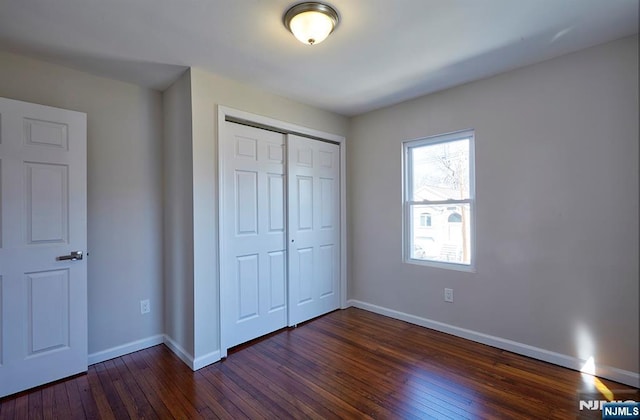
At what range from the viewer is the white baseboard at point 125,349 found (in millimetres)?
2400

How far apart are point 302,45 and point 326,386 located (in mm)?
2328

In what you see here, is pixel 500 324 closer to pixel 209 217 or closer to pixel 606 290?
pixel 606 290

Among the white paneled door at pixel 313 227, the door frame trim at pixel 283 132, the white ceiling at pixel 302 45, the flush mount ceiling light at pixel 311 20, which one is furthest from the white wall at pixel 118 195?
the flush mount ceiling light at pixel 311 20

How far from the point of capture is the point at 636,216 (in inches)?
68.9

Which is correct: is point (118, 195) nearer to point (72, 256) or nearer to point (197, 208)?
point (72, 256)

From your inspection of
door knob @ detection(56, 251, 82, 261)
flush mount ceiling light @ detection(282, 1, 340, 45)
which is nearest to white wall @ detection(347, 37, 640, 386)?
flush mount ceiling light @ detection(282, 1, 340, 45)

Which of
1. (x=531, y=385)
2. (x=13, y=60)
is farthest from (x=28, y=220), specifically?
(x=531, y=385)

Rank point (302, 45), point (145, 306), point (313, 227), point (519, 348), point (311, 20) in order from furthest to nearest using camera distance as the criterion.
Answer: point (313, 227), point (145, 306), point (519, 348), point (302, 45), point (311, 20)

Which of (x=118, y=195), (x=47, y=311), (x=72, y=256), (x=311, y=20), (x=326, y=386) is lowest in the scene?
(x=326, y=386)

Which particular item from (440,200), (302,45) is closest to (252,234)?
(302,45)

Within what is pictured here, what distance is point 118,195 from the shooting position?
253cm

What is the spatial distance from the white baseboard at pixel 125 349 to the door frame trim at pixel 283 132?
0.71 m

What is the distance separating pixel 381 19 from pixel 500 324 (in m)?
2.51

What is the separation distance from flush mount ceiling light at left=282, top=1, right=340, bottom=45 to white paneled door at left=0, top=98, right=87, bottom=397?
1731mm
